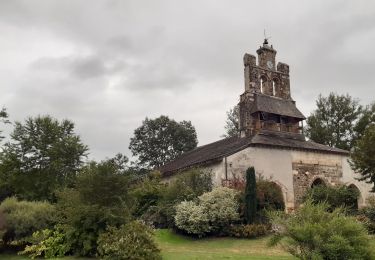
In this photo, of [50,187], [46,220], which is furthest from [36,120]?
[46,220]

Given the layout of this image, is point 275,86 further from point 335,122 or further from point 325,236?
point 325,236

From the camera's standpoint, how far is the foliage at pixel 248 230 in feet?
68.5

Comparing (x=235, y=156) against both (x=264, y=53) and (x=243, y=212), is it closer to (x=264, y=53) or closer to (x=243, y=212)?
(x=243, y=212)

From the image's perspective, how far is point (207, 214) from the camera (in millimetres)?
21672

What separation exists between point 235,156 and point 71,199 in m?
12.9

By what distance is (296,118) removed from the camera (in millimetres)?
34312

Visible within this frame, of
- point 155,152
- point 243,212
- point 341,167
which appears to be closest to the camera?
point 243,212

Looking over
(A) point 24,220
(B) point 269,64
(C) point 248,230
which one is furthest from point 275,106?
(A) point 24,220

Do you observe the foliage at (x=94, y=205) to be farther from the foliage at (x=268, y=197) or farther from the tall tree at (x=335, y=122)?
the tall tree at (x=335, y=122)

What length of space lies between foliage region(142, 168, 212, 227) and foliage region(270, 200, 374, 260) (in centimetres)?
1087

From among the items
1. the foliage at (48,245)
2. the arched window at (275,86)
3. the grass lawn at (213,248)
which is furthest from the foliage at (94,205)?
the arched window at (275,86)

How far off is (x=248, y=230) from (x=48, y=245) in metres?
9.01

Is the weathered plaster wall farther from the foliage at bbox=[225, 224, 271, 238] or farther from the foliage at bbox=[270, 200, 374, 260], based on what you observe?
the foliage at bbox=[270, 200, 374, 260]

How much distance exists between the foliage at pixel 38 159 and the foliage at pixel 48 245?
37.7 ft
